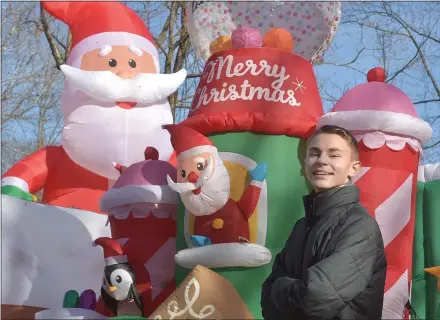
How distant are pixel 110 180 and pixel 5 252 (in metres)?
1.28

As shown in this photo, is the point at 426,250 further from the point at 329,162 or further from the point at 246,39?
the point at 329,162

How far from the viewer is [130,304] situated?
5102 millimetres

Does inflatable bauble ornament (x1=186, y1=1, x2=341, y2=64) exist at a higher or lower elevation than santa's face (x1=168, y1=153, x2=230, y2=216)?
higher

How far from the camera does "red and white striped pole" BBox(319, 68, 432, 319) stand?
15.3 feet

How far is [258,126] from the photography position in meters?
4.82

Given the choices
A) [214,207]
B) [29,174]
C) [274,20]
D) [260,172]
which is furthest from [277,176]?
[29,174]

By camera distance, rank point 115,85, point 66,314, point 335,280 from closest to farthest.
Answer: point 335,280, point 66,314, point 115,85

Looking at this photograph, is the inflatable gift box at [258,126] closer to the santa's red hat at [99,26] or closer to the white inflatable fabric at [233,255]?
the white inflatable fabric at [233,255]

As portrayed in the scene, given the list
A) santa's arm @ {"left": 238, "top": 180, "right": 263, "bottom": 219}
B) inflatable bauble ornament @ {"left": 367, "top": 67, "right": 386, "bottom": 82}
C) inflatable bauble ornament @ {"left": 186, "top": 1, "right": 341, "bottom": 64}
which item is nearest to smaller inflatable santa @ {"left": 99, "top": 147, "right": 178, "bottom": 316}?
santa's arm @ {"left": 238, "top": 180, "right": 263, "bottom": 219}

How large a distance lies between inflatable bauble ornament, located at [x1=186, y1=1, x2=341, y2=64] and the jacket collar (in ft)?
10.9

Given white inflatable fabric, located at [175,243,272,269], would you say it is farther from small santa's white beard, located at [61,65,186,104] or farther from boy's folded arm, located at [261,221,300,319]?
small santa's white beard, located at [61,65,186,104]

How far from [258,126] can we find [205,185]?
517mm

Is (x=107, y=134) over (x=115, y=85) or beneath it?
beneath

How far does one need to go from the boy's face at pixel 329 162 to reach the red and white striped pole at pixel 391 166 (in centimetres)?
217
